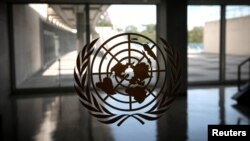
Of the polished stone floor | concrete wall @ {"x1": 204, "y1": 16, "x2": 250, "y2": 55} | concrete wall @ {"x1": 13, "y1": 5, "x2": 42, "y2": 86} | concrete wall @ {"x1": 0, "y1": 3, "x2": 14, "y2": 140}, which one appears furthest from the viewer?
concrete wall @ {"x1": 204, "y1": 16, "x2": 250, "y2": 55}

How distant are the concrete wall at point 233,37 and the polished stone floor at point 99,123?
317 cm

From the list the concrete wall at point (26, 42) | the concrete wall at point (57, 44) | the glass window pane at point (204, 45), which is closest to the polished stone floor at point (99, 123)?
the concrete wall at point (26, 42)

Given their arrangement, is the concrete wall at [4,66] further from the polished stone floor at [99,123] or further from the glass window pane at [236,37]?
the glass window pane at [236,37]

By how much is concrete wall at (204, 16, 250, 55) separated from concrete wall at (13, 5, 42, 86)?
589 cm

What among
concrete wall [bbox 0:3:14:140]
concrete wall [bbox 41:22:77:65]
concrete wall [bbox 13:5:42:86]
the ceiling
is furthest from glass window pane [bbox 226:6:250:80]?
concrete wall [bbox 0:3:14:140]

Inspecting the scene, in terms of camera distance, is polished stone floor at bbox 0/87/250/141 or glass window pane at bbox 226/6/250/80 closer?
polished stone floor at bbox 0/87/250/141

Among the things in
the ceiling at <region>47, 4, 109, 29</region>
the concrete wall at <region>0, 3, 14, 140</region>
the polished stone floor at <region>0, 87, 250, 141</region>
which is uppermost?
the ceiling at <region>47, 4, 109, 29</region>

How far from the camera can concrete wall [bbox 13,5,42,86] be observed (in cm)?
983

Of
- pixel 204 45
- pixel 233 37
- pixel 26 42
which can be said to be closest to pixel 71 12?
pixel 26 42

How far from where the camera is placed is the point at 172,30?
9.20 metres

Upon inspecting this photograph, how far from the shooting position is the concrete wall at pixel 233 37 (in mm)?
11531

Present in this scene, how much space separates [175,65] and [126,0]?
5.71 m

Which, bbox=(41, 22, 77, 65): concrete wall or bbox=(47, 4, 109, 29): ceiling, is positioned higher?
bbox=(47, 4, 109, 29): ceiling

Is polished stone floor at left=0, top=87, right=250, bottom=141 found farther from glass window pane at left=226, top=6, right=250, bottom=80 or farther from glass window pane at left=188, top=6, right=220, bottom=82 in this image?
glass window pane at left=226, top=6, right=250, bottom=80
